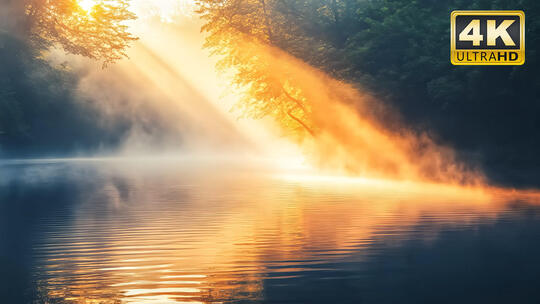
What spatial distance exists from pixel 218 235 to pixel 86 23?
23.2m

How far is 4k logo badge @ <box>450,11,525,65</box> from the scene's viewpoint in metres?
30.5

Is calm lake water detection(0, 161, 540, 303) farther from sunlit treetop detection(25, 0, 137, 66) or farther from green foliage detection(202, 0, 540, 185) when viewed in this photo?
sunlit treetop detection(25, 0, 137, 66)

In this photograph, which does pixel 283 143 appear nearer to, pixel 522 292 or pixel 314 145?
pixel 314 145

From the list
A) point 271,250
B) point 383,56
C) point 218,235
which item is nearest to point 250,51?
point 383,56

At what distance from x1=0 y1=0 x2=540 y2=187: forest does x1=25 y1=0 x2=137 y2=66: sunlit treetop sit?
58 mm

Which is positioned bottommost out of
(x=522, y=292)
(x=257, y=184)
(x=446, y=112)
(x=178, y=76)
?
(x=522, y=292)

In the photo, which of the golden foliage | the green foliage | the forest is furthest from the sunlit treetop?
the green foliage

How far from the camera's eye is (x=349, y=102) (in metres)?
39.6

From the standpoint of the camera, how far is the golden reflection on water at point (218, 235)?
33.2 feet

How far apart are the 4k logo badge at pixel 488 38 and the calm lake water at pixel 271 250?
307 inches

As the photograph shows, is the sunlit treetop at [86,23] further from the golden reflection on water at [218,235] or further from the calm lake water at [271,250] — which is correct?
the calm lake water at [271,250]

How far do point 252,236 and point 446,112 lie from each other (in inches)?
929

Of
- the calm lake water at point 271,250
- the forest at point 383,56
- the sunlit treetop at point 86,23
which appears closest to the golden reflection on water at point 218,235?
the calm lake water at point 271,250

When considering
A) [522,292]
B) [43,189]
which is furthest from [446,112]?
[522,292]
